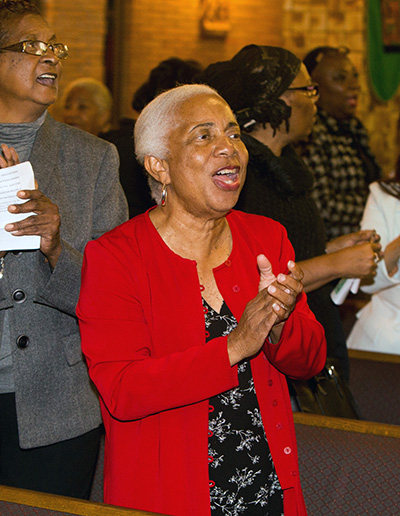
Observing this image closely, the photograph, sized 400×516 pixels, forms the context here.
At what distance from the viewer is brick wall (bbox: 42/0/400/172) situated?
24.0 feet

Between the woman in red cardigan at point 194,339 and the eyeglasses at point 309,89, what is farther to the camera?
the eyeglasses at point 309,89

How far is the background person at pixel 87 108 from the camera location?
5.36 m

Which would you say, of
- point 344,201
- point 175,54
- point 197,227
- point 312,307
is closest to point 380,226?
point 312,307

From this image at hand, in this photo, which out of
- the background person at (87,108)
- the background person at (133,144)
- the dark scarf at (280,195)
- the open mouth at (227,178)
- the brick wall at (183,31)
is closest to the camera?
the open mouth at (227,178)

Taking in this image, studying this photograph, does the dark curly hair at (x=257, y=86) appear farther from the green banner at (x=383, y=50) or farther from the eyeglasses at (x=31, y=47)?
the green banner at (x=383, y=50)

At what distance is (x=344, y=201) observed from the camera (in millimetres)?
4285

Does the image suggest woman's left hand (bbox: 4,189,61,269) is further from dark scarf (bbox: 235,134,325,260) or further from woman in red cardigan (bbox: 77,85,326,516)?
dark scarf (bbox: 235,134,325,260)

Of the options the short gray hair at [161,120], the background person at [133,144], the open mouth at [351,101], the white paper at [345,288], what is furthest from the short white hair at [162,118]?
the open mouth at [351,101]

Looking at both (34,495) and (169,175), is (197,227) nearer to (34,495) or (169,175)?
(169,175)

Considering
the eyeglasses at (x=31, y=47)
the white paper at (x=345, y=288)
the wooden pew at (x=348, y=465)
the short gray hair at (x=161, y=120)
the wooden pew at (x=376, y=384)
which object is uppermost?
the eyeglasses at (x=31, y=47)

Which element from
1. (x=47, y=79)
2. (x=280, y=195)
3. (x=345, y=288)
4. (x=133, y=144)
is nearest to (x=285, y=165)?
(x=280, y=195)

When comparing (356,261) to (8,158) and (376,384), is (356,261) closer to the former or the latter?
(376,384)

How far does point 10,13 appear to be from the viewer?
2.16 m

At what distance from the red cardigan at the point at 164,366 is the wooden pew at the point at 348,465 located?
15.7 inches
